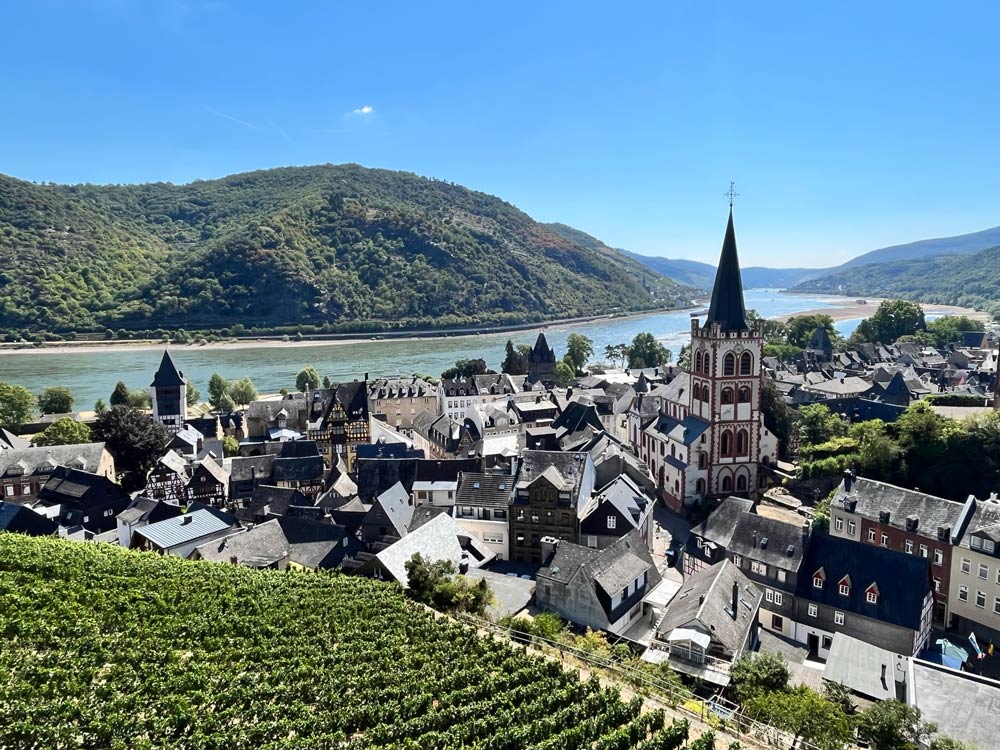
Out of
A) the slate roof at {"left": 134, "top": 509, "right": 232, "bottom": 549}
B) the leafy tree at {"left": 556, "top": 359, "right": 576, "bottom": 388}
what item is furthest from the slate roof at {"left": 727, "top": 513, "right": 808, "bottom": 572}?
the leafy tree at {"left": 556, "top": 359, "right": 576, "bottom": 388}

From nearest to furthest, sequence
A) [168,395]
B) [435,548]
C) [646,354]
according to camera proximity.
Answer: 1. [435,548]
2. [168,395]
3. [646,354]

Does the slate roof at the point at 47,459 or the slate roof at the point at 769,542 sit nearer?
the slate roof at the point at 769,542

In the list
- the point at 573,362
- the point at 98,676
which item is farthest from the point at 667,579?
the point at 573,362

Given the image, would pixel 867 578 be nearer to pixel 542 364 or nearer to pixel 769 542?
pixel 769 542

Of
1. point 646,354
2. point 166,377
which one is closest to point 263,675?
point 166,377

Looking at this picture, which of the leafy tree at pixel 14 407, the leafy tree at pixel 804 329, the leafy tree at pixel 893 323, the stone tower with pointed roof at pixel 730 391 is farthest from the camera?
the leafy tree at pixel 893 323

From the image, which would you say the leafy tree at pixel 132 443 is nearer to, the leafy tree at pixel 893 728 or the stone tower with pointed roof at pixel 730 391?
the stone tower with pointed roof at pixel 730 391

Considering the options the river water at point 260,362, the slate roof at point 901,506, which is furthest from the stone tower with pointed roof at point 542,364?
the slate roof at point 901,506
